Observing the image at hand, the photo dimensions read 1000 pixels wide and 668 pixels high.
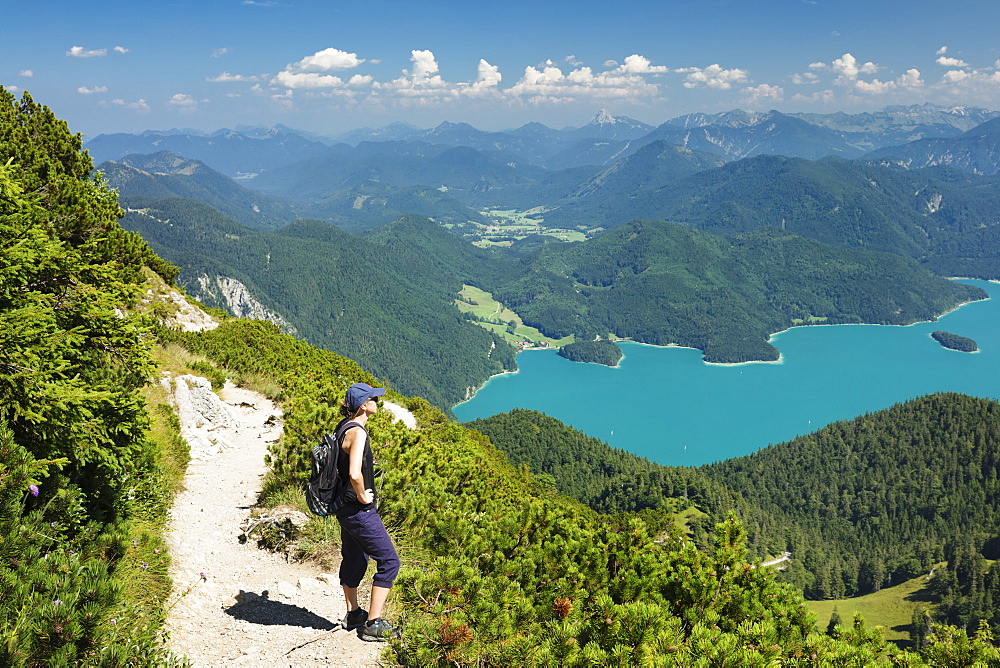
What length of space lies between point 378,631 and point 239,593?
2512mm

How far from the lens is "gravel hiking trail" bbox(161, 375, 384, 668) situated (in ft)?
20.0

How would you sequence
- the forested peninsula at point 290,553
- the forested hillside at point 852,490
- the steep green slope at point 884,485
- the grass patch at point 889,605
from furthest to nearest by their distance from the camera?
the steep green slope at point 884,485 < the forested hillside at point 852,490 < the grass patch at point 889,605 < the forested peninsula at point 290,553

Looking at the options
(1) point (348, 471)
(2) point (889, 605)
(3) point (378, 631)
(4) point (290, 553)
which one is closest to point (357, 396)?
(1) point (348, 471)

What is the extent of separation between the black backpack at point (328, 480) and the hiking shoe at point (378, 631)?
1372mm

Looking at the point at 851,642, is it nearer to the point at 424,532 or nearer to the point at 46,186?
the point at 424,532

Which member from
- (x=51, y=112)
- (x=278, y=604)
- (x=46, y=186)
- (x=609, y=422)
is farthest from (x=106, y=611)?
(x=609, y=422)

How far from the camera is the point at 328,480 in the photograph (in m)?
6.13

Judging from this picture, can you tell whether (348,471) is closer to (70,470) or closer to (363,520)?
(363,520)

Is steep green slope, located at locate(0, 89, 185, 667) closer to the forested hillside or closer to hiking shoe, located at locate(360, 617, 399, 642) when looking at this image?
hiking shoe, located at locate(360, 617, 399, 642)

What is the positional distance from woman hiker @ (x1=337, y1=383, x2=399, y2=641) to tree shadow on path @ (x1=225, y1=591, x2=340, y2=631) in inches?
24.8

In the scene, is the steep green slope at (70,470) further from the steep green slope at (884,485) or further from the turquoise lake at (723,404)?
the turquoise lake at (723,404)

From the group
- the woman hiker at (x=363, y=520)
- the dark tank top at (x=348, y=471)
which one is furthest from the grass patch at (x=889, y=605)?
the dark tank top at (x=348, y=471)

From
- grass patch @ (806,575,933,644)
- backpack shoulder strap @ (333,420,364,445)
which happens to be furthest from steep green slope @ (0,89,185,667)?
grass patch @ (806,575,933,644)

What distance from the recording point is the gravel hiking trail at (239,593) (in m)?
6.09
